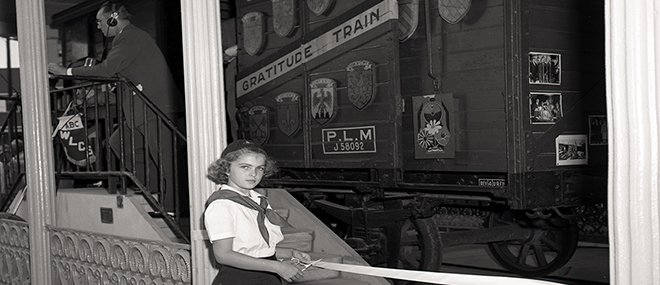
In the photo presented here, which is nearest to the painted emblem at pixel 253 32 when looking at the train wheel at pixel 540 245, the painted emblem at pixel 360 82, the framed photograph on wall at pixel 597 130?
the painted emblem at pixel 360 82

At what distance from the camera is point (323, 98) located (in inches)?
301

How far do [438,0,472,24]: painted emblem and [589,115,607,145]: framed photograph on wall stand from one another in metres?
1.52

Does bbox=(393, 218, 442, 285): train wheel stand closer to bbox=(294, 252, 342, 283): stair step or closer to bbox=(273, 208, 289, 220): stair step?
bbox=(273, 208, 289, 220): stair step

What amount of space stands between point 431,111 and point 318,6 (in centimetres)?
175

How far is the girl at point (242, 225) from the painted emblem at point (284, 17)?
479 cm

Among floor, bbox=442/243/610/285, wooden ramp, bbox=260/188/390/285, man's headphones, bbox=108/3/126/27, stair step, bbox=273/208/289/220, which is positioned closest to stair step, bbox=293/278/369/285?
wooden ramp, bbox=260/188/390/285

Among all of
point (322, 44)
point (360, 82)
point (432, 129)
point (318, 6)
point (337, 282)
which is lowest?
point (337, 282)

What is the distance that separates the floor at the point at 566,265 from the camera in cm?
926

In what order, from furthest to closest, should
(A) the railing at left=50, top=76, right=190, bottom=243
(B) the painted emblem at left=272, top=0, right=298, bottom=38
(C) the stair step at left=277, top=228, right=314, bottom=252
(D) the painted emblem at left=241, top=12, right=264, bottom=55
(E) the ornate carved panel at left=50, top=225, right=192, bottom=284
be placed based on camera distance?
1. (D) the painted emblem at left=241, top=12, right=264, bottom=55
2. (B) the painted emblem at left=272, top=0, right=298, bottom=38
3. (A) the railing at left=50, top=76, right=190, bottom=243
4. (C) the stair step at left=277, top=228, right=314, bottom=252
5. (E) the ornate carved panel at left=50, top=225, right=192, bottom=284

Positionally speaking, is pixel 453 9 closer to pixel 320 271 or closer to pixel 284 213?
pixel 284 213

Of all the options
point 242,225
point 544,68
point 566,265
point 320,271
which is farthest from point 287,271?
point 566,265

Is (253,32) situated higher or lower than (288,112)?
higher

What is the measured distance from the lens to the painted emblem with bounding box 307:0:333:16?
7.59 metres

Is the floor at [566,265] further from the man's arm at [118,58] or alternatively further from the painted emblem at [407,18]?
the man's arm at [118,58]
